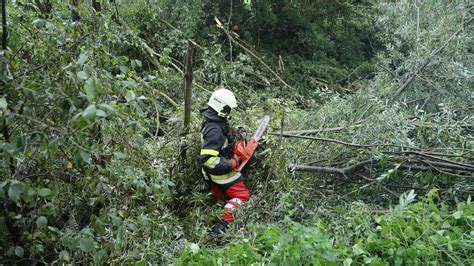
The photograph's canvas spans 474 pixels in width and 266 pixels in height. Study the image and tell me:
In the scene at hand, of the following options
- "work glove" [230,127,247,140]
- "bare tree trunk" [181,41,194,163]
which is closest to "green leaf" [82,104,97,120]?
"bare tree trunk" [181,41,194,163]

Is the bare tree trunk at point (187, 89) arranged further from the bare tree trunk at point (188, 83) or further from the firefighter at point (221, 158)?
the firefighter at point (221, 158)

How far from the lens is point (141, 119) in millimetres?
2729

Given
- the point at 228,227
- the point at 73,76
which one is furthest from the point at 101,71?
the point at 228,227

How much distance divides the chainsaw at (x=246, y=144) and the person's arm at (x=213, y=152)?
0.17 metres

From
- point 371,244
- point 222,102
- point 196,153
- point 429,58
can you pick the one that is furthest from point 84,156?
point 429,58

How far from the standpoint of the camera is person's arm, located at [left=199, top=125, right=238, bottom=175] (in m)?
4.15

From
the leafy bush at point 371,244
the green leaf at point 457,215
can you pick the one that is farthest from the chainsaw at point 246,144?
the green leaf at point 457,215

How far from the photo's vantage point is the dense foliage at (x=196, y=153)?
2.38 m

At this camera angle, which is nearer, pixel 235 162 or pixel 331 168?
pixel 331 168

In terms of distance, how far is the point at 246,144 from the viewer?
443 centimetres

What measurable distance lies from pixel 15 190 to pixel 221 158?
2.46m

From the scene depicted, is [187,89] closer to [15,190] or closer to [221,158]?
[221,158]

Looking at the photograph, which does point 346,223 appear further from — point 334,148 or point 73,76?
point 73,76

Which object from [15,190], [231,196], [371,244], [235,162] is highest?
[15,190]
